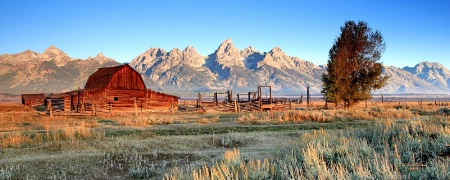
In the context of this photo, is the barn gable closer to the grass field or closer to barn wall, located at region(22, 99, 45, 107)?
barn wall, located at region(22, 99, 45, 107)

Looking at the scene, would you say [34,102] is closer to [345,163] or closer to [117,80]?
[117,80]

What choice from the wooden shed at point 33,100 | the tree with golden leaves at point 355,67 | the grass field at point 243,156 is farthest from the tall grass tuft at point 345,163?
the wooden shed at point 33,100

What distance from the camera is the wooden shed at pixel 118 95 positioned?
39.2m

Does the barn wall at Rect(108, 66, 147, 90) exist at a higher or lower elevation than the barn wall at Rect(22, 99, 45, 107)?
higher

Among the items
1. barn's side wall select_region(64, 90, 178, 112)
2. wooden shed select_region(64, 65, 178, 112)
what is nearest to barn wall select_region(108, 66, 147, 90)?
wooden shed select_region(64, 65, 178, 112)

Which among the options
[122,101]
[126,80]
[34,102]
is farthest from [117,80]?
[34,102]

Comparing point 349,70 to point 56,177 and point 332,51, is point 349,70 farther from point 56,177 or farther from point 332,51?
point 56,177

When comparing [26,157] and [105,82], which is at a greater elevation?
[105,82]

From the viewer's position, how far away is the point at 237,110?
42.1m

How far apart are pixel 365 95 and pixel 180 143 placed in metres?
26.2

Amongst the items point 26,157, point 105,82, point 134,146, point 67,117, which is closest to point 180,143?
point 134,146

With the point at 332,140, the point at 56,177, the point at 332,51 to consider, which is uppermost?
the point at 332,51

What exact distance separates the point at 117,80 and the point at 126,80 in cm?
135

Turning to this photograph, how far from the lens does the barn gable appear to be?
43.3 metres
